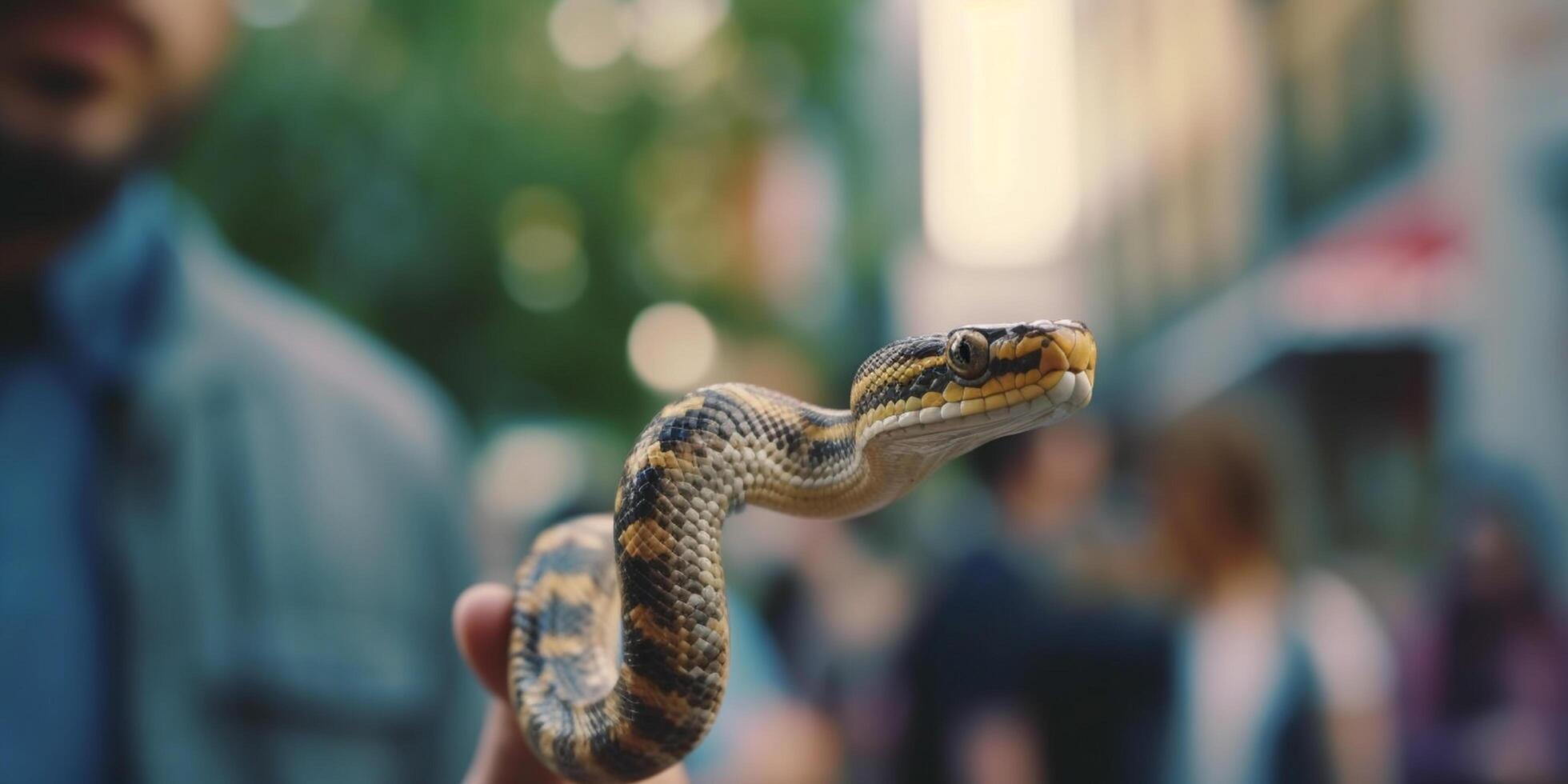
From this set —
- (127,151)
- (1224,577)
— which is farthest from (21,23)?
(1224,577)

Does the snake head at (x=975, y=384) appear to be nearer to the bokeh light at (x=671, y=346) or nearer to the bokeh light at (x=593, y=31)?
the bokeh light at (x=593, y=31)

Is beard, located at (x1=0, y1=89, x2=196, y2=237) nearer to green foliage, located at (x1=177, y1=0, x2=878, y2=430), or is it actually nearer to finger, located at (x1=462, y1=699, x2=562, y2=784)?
green foliage, located at (x1=177, y1=0, x2=878, y2=430)

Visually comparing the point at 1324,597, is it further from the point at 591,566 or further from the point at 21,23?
the point at 21,23

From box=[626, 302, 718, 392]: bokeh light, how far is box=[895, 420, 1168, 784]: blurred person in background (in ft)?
11.5

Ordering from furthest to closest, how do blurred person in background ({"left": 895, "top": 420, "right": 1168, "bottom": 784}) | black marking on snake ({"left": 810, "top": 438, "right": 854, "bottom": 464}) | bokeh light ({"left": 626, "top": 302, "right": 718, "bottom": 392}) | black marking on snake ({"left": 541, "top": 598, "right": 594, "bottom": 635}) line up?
bokeh light ({"left": 626, "top": 302, "right": 718, "bottom": 392}), blurred person in background ({"left": 895, "top": 420, "right": 1168, "bottom": 784}), black marking on snake ({"left": 541, "top": 598, "right": 594, "bottom": 635}), black marking on snake ({"left": 810, "top": 438, "right": 854, "bottom": 464})

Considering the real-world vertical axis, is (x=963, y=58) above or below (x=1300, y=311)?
above

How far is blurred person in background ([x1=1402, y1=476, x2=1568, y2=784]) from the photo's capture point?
11.2 feet

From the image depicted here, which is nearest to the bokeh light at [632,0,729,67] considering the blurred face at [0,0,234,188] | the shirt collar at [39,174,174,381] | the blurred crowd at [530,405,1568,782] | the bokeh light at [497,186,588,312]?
the bokeh light at [497,186,588,312]

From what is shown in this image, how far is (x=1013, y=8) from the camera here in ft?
47.5

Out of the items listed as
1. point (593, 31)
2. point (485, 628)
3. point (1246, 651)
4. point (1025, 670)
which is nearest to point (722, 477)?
point (485, 628)

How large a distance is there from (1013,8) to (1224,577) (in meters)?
12.9

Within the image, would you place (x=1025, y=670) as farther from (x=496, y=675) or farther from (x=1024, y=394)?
(x=1024, y=394)

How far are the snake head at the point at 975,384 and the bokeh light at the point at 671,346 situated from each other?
494 cm

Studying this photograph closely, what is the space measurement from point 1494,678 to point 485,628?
3268 mm
